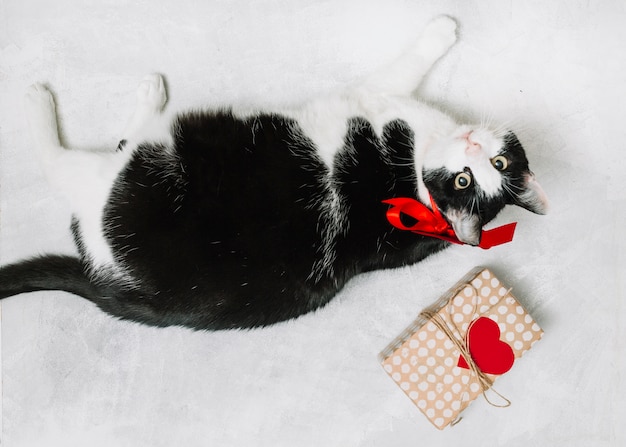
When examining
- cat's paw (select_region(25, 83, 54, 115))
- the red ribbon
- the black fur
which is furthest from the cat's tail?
the black fur

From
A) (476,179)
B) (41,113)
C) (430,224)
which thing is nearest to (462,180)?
(476,179)

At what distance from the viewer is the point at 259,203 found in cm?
125

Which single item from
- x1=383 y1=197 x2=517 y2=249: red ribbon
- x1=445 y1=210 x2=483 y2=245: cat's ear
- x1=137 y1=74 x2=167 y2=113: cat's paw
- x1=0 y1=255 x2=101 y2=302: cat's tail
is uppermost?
x1=445 y1=210 x2=483 y2=245: cat's ear

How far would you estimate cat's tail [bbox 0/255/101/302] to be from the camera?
1343mm

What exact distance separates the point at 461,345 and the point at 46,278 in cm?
124

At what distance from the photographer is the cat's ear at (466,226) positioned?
3.95 feet

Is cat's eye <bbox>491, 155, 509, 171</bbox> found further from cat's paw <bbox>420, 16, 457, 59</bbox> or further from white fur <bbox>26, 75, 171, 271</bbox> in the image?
white fur <bbox>26, 75, 171, 271</bbox>

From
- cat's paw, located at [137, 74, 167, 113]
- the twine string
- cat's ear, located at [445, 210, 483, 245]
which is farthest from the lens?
cat's paw, located at [137, 74, 167, 113]

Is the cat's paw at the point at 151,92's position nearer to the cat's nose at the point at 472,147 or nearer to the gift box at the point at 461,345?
the cat's nose at the point at 472,147

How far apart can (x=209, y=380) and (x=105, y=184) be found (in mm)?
768

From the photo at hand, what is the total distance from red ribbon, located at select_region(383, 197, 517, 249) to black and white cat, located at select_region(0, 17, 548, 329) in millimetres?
39

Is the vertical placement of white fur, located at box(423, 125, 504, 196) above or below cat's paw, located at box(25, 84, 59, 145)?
above

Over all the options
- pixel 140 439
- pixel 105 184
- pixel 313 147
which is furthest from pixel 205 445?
pixel 313 147

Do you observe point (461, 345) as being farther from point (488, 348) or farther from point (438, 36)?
point (438, 36)
